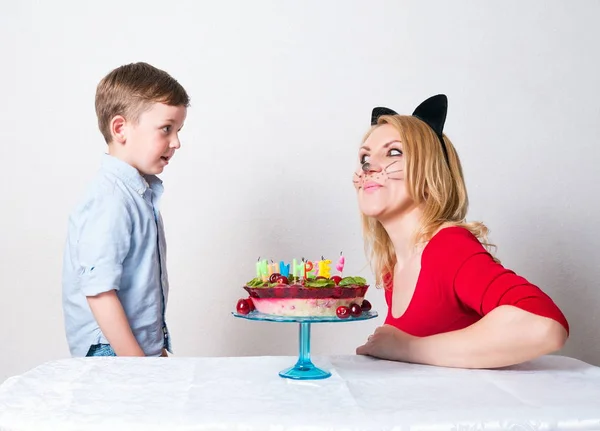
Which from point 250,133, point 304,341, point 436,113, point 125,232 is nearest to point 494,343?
point 304,341

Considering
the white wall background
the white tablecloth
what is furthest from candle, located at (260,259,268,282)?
the white wall background

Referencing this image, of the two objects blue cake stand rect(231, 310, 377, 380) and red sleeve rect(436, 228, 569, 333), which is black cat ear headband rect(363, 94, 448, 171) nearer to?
red sleeve rect(436, 228, 569, 333)

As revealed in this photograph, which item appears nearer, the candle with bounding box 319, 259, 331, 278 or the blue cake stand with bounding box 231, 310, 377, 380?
the blue cake stand with bounding box 231, 310, 377, 380

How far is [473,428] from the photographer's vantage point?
96 cm

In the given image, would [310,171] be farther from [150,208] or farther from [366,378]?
[366,378]

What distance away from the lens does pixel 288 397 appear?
1.08m

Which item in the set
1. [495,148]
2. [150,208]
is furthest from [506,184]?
[150,208]

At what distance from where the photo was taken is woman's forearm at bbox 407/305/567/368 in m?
1.22

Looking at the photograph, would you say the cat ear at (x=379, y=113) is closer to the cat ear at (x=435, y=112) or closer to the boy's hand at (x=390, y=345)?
the cat ear at (x=435, y=112)

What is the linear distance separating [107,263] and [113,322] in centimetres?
13

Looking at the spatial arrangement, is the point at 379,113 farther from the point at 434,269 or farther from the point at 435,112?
the point at 434,269

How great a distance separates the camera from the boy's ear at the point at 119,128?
183 cm

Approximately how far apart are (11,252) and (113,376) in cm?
157

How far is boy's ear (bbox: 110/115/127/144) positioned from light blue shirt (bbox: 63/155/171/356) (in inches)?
2.6
